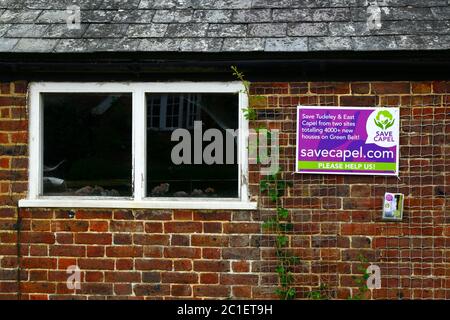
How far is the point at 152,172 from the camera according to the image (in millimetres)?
5965

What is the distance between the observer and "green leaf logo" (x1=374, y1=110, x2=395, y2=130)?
18.5 ft

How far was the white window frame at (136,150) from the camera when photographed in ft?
19.0

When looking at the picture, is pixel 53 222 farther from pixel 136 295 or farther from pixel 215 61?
pixel 215 61

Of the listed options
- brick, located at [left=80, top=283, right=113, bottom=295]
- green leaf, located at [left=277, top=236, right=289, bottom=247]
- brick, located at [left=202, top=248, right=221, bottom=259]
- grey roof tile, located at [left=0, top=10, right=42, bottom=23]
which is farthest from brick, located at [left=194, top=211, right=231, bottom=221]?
grey roof tile, located at [left=0, top=10, right=42, bottom=23]

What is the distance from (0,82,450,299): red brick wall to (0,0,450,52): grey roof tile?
460mm

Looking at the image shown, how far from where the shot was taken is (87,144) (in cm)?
604

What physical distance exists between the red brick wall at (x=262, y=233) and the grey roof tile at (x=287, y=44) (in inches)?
17.2

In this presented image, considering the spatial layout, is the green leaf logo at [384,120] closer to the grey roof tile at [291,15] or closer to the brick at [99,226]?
the grey roof tile at [291,15]

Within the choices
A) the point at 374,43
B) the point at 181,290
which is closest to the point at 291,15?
the point at 374,43

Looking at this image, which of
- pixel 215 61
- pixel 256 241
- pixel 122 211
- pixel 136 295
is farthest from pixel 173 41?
pixel 136 295

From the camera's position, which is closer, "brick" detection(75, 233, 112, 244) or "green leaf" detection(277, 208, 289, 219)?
"green leaf" detection(277, 208, 289, 219)

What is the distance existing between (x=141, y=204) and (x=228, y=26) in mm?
2036

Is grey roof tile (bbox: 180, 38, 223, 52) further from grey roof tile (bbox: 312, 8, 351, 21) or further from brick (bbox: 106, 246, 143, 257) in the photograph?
brick (bbox: 106, 246, 143, 257)

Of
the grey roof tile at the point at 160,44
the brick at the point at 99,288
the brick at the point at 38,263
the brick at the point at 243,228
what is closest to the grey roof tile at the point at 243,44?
the grey roof tile at the point at 160,44
